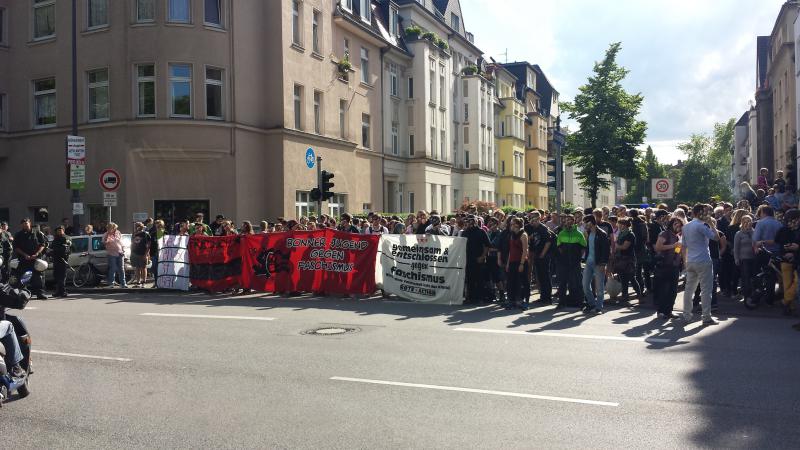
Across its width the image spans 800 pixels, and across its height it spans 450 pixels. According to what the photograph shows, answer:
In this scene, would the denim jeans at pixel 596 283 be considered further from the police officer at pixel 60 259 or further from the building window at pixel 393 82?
the building window at pixel 393 82

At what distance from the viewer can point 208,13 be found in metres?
25.4

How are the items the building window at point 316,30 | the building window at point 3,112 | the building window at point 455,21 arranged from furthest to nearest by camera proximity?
1. the building window at point 455,21
2. the building window at point 316,30
3. the building window at point 3,112

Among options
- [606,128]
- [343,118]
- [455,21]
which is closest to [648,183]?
[455,21]

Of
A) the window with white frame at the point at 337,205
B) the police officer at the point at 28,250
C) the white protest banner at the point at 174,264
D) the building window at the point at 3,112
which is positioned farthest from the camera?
the window with white frame at the point at 337,205

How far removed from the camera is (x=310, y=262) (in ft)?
54.7

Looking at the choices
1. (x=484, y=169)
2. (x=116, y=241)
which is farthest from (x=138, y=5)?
(x=484, y=169)

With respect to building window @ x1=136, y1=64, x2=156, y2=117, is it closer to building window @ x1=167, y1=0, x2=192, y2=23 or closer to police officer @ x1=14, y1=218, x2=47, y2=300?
building window @ x1=167, y1=0, x2=192, y2=23

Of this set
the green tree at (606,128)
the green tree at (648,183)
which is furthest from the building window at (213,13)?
the green tree at (648,183)

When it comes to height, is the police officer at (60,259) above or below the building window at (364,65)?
below

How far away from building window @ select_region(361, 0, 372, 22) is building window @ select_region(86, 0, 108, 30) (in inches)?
538

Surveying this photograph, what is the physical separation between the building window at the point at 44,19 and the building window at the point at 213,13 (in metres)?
6.13

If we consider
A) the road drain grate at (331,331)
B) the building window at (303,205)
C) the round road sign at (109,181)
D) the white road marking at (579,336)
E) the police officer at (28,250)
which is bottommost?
the white road marking at (579,336)

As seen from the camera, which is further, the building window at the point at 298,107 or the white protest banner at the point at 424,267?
the building window at the point at 298,107

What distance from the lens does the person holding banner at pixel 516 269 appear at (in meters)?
13.9
